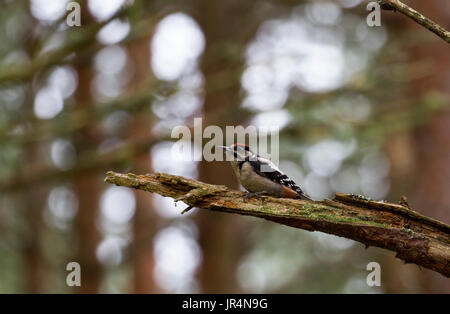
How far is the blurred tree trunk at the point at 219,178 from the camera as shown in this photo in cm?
1066

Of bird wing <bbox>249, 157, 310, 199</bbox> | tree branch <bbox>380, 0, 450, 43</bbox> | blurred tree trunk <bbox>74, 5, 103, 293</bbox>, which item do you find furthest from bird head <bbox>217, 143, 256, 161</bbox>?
blurred tree trunk <bbox>74, 5, 103, 293</bbox>

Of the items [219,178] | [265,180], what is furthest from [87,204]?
[265,180]

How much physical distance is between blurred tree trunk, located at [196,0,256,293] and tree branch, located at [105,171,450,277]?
17.7 feet

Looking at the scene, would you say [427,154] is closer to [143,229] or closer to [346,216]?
[143,229]

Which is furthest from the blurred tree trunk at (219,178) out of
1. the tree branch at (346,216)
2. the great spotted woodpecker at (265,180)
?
the tree branch at (346,216)

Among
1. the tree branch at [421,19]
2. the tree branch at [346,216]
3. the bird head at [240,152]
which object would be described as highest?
Answer: the bird head at [240,152]

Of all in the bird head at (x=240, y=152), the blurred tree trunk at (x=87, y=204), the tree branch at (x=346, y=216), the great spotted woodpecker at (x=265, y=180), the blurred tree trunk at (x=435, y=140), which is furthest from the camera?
the blurred tree trunk at (x=87, y=204)

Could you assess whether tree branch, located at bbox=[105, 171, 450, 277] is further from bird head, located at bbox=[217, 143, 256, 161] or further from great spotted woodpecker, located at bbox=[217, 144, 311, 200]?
bird head, located at bbox=[217, 143, 256, 161]

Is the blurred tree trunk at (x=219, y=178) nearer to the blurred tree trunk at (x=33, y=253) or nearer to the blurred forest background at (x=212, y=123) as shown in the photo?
the blurred forest background at (x=212, y=123)

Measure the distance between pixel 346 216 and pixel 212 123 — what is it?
5.30m

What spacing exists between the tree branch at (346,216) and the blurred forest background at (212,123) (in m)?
3.07

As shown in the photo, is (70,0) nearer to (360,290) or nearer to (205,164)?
(205,164)

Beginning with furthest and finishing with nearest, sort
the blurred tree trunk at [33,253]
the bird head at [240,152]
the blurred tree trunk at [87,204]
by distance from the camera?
the blurred tree trunk at [87,204] → the blurred tree trunk at [33,253] → the bird head at [240,152]

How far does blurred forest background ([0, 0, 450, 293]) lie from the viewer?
8.52 metres
